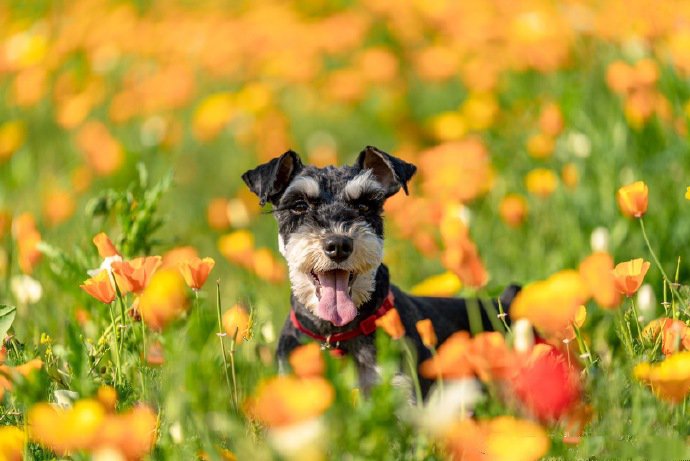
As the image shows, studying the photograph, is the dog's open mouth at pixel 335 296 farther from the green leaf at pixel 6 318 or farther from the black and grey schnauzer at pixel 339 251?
the green leaf at pixel 6 318

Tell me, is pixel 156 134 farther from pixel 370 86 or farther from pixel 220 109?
pixel 370 86

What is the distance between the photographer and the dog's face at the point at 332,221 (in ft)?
15.4

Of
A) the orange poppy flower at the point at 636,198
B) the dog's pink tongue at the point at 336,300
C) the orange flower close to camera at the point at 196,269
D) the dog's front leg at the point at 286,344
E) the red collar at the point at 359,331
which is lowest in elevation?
the dog's front leg at the point at 286,344

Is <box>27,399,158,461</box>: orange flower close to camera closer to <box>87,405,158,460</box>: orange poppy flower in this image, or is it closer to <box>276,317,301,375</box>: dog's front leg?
<box>87,405,158,460</box>: orange poppy flower

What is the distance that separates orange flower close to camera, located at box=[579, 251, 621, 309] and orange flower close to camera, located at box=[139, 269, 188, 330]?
1.56 m

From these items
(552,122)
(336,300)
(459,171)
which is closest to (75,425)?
(336,300)

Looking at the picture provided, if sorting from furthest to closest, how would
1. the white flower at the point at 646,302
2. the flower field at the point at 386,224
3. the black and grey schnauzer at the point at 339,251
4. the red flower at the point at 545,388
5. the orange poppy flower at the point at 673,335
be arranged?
1. the black and grey schnauzer at the point at 339,251
2. the white flower at the point at 646,302
3. the orange poppy flower at the point at 673,335
4. the flower field at the point at 386,224
5. the red flower at the point at 545,388

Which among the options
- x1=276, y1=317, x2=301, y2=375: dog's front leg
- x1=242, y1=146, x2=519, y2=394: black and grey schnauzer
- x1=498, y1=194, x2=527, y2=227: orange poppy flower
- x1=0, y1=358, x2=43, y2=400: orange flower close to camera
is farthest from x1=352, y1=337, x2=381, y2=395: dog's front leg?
x1=0, y1=358, x2=43, y2=400: orange flower close to camera

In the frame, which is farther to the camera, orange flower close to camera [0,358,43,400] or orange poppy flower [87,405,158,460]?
orange flower close to camera [0,358,43,400]

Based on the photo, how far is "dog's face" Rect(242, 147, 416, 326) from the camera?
4695 millimetres

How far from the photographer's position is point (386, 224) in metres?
8.12

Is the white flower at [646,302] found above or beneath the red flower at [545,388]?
beneath

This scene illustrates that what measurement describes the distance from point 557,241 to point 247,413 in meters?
3.42

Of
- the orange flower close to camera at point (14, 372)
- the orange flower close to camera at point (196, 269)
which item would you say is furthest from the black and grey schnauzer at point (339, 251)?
the orange flower close to camera at point (14, 372)
